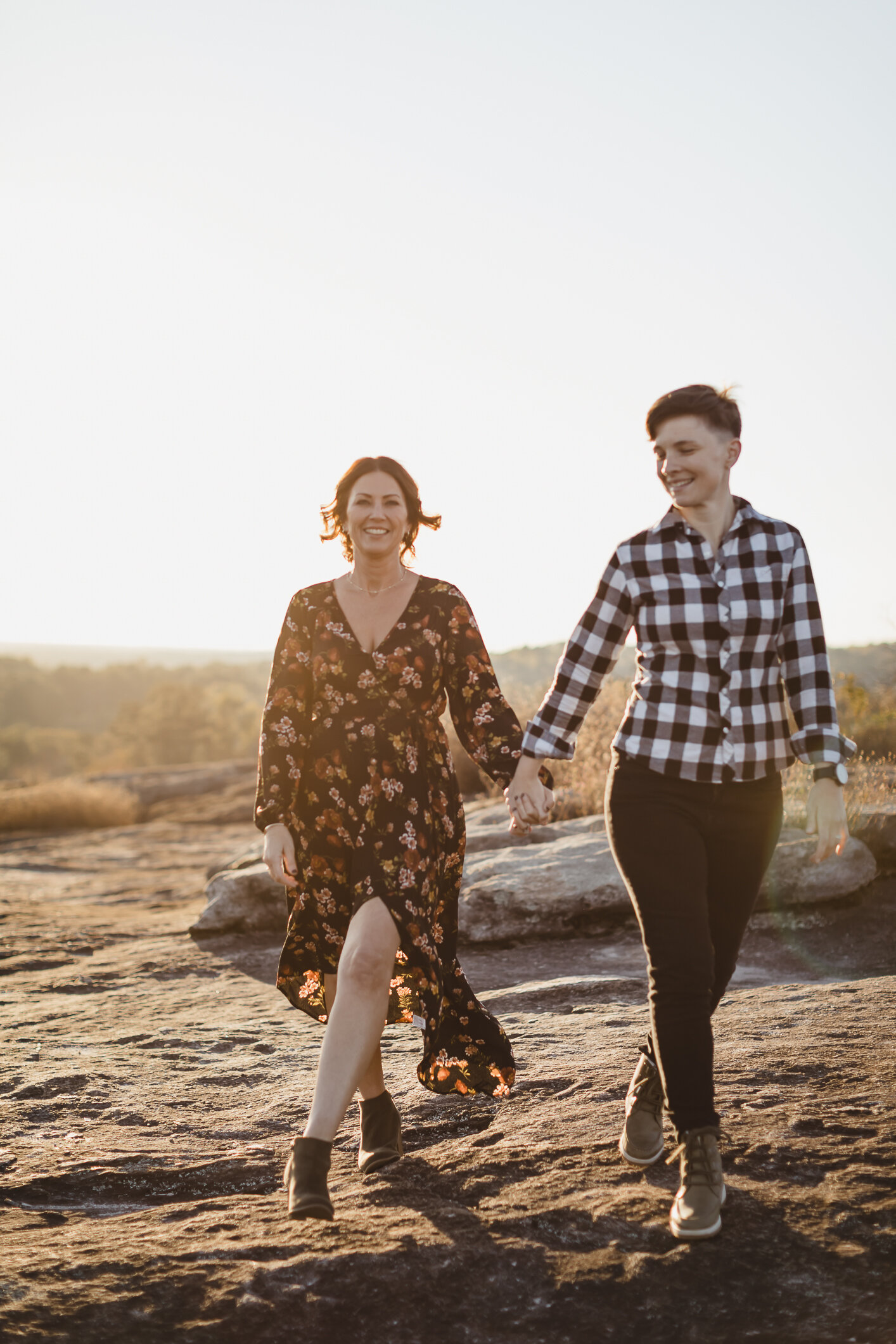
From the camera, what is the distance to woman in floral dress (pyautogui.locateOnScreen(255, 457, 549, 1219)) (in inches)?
121

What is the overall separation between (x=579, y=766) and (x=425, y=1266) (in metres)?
7.73

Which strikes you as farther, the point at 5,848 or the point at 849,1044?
the point at 5,848

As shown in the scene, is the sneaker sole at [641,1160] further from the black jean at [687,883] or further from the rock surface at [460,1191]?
the black jean at [687,883]

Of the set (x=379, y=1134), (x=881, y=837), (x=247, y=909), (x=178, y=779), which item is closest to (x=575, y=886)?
(x=881, y=837)

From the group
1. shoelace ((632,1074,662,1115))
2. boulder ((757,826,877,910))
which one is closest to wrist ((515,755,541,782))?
shoelace ((632,1074,662,1115))

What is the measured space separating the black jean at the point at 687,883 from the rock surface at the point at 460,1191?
1.14 feet

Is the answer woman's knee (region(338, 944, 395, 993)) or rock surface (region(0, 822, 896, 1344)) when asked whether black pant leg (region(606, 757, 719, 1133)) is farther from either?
woman's knee (region(338, 944, 395, 993))

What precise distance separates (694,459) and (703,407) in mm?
125

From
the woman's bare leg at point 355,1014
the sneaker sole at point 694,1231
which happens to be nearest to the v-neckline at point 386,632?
the woman's bare leg at point 355,1014

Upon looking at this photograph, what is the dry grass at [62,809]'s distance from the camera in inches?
650

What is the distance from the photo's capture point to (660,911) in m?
2.50

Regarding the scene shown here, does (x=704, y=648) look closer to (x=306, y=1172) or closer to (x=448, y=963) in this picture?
(x=448, y=963)

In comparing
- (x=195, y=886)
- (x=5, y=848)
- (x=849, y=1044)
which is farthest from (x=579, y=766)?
(x=5, y=848)

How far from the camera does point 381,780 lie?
10.3ft
